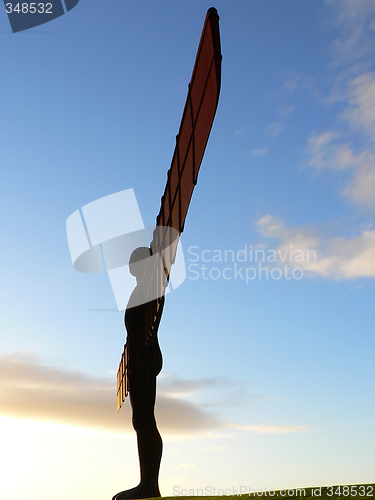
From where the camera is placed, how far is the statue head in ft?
41.4

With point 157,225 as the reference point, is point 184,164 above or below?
below

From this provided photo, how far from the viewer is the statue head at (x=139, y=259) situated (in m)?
12.6

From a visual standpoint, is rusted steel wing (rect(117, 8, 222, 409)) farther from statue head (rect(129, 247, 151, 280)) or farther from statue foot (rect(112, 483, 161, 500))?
statue foot (rect(112, 483, 161, 500))

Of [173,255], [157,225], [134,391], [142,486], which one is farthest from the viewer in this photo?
[134,391]

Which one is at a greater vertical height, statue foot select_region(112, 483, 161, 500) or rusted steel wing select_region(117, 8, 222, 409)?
rusted steel wing select_region(117, 8, 222, 409)

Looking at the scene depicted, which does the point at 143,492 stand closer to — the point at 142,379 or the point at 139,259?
the point at 142,379

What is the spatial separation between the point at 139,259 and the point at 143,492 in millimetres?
5789

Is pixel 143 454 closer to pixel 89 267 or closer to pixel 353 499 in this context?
pixel 89 267

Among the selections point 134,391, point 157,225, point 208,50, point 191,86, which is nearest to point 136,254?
point 157,225

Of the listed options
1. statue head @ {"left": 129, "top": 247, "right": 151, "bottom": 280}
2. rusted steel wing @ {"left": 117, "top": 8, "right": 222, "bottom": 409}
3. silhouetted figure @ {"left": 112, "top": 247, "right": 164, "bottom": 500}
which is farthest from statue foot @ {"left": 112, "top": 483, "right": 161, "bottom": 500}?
statue head @ {"left": 129, "top": 247, "right": 151, "bottom": 280}

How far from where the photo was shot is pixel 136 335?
12750 millimetres

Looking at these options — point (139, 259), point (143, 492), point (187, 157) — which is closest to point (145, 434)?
point (143, 492)

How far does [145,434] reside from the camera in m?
12.0

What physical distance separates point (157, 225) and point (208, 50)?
17.6 feet
